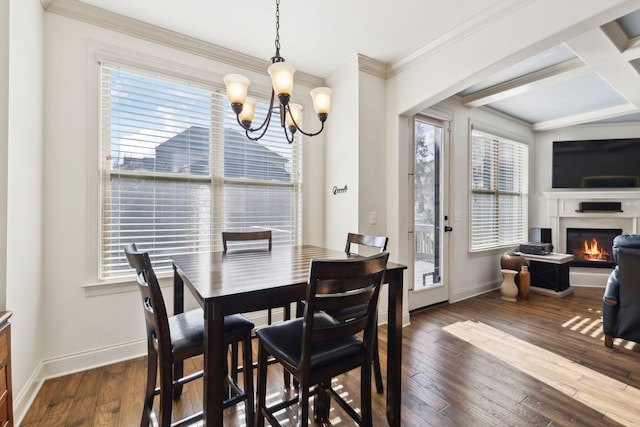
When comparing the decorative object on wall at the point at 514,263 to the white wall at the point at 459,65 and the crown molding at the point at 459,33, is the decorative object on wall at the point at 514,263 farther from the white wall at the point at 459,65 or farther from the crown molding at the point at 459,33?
the crown molding at the point at 459,33

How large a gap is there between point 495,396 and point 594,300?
130 inches

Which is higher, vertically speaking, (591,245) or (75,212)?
(75,212)

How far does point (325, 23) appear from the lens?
248 cm

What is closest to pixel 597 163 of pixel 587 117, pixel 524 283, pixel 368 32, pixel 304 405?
pixel 587 117

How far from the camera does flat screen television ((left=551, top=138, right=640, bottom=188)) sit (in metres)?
4.67

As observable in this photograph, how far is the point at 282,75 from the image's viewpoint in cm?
171

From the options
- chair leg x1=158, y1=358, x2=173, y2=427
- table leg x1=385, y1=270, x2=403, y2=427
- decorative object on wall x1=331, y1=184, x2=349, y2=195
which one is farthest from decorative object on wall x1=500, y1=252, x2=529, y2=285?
chair leg x1=158, y1=358, x2=173, y2=427

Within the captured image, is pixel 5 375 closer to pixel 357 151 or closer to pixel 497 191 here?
pixel 357 151

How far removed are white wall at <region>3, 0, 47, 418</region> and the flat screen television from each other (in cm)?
666

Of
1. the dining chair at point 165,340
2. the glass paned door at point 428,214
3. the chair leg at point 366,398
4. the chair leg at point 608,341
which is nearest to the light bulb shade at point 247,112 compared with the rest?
the dining chair at point 165,340

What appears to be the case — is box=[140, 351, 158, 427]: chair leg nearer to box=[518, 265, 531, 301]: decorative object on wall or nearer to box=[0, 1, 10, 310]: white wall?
box=[0, 1, 10, 310]: white wall

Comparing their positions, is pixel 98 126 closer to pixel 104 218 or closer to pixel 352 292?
pixel 104 218

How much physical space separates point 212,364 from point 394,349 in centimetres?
100

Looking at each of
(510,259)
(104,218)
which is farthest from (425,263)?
(104,218)
